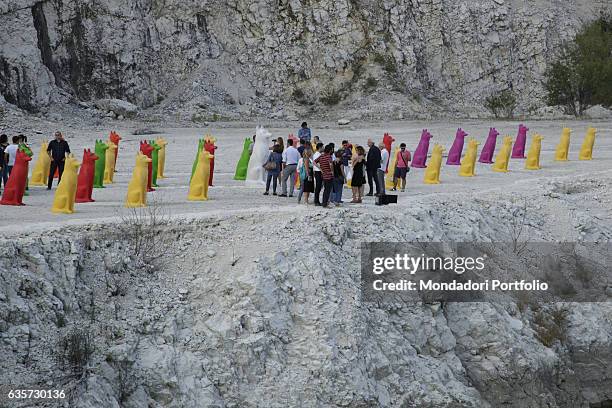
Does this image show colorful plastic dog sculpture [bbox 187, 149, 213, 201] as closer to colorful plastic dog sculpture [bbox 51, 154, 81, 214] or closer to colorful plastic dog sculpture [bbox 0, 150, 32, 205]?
colorful plastic dog sculpture [bbox 51, 154, 81, 214]

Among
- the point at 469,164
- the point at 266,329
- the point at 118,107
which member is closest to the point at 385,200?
the point at 266,329

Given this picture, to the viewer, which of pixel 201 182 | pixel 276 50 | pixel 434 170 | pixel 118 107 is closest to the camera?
pixel 201 182

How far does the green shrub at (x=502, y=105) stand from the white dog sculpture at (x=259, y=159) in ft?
82.8

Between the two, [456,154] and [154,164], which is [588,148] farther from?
[154,164]

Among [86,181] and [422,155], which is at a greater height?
[422,155]

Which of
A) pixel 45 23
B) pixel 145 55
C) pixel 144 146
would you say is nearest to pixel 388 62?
pixel 145 55

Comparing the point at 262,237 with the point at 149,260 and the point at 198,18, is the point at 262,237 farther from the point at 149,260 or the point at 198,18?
the point at 198,18

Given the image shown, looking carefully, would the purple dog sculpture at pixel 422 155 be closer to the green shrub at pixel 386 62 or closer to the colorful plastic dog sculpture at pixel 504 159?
the colorful plastic dog sculpture at pixel 504 159

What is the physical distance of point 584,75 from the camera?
44969 millimetres

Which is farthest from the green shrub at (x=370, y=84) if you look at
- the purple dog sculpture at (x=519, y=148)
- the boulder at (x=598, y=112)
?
the purple dog sculpture at (x=519, y=148)

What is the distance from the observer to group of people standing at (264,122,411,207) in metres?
18.8

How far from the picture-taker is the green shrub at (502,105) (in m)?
47.3

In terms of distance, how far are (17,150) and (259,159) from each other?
214 inches

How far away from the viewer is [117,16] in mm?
47000
